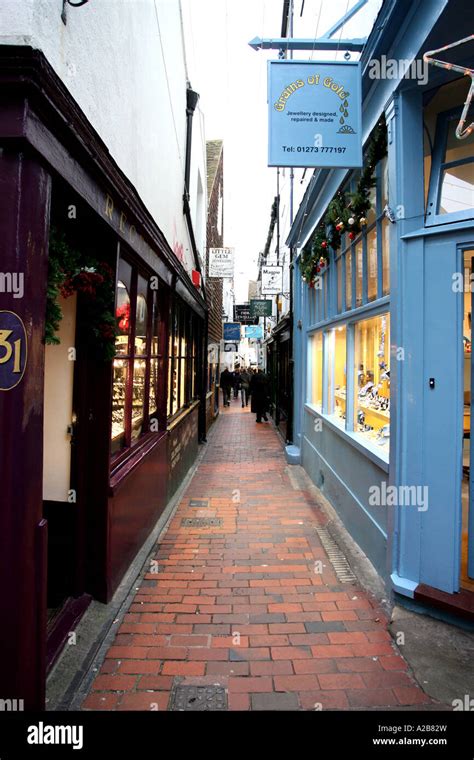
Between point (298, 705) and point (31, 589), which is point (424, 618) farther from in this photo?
point (31, 589)

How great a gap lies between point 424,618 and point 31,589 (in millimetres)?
Result: 2834

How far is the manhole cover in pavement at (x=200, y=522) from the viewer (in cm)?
546

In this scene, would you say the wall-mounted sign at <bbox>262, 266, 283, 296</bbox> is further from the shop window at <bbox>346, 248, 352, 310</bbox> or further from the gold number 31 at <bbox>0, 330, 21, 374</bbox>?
the gold number 31 at <bbox>0, 330, 21, 374</bbox>

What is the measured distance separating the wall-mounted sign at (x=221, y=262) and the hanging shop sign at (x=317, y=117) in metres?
7.49

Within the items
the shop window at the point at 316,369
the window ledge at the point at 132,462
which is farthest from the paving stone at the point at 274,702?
the shop window at the point at 316,369

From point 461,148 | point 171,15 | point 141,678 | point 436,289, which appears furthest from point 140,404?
point 171,15

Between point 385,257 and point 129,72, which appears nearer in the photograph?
point 129,72

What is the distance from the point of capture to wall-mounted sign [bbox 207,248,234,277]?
11.5 m

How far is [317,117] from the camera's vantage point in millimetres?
3941

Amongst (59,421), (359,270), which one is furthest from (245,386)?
(59,421)

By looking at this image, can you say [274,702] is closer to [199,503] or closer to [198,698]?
[198,698]

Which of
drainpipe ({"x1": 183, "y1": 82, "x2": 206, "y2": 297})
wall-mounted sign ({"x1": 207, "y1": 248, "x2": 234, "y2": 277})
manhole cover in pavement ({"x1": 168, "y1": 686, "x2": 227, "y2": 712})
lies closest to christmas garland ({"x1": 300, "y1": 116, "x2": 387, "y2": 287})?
drainpipe ({"x1": 183, "y1": 82, "x2": 206, "y2": 297})

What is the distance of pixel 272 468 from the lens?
861 cm

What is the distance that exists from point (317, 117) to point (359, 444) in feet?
10.8
